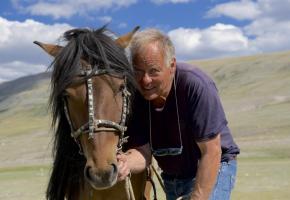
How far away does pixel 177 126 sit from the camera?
14.7 ft

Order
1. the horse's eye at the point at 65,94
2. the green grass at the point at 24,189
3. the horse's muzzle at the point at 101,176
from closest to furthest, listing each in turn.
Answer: the horse's muzzle at the point at 101,176 → the horse's eye at the point at 65,94 → the green grass at the point at 24,189

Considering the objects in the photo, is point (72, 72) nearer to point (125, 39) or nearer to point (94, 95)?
point (94, 95)

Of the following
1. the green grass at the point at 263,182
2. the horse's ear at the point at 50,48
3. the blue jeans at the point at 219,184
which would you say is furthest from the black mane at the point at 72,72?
the green grass at the point at 263,182

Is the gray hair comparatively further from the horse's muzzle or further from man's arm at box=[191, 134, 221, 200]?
the horse's muzzle

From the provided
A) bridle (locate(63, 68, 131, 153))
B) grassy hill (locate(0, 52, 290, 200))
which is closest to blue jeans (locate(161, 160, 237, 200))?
bridle (locate(63, 68, 131, 153))

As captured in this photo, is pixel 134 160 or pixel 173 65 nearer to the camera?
pixel 173 65

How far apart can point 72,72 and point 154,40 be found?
712 mm

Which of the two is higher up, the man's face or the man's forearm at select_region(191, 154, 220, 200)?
the man's face

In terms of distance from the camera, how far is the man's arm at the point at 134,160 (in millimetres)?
4075

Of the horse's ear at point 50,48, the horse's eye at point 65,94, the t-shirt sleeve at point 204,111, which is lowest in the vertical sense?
the t-shirt sleeve at point 204,111

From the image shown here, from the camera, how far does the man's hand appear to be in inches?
158

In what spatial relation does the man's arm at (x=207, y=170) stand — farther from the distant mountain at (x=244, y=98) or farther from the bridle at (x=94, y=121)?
the distant mountain at (x=244, y=98)

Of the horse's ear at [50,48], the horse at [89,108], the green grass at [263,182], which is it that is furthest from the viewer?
the green grass at [263,182]

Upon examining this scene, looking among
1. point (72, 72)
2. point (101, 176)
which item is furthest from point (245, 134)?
point (101, 176)
